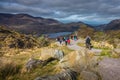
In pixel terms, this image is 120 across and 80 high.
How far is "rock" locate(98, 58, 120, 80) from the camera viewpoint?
631 inches

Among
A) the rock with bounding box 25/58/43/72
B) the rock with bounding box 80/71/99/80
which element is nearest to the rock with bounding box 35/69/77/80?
the rock with bounding box 80/71/99/80

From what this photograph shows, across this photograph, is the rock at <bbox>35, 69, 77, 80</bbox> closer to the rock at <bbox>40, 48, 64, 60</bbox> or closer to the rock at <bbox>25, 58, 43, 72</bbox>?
the rock at <bbox>25, 58, 43, 72</bbox>

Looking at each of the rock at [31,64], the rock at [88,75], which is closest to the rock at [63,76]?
the rock at [88,75]

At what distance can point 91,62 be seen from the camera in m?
17.8

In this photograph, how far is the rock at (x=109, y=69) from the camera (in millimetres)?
16031

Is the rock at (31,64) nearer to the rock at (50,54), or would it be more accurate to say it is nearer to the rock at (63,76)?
the rock at (50,54)

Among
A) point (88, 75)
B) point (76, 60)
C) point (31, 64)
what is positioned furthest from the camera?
point (76, 60)

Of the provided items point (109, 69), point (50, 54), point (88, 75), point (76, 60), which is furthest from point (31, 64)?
point (109, 69)

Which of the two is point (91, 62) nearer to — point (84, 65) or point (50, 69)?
point (84, 65)

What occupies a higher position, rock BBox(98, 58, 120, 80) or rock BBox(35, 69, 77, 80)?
rock BBox(35, 69, 77, 80)

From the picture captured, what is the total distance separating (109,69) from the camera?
18.1m

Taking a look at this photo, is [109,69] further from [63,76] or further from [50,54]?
[63,76]

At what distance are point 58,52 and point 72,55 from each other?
3115 mm

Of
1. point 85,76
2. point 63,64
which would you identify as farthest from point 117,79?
point 63,64
